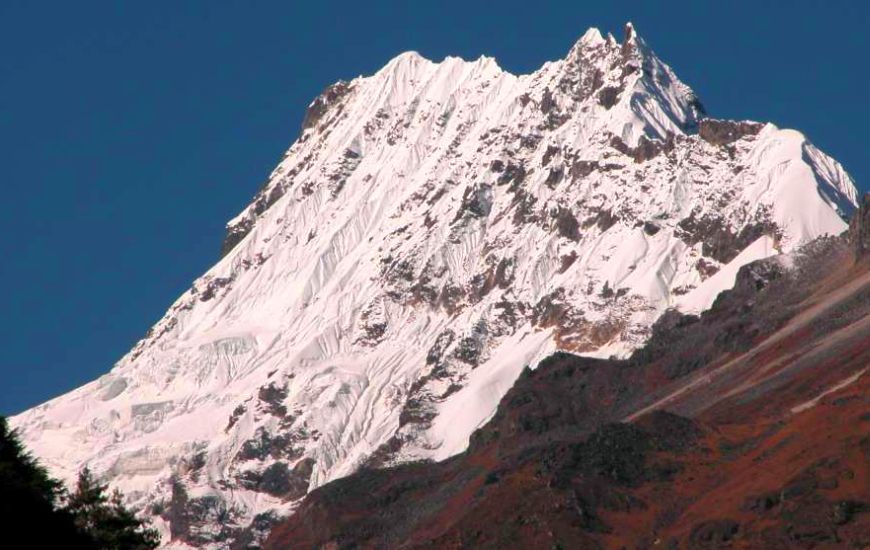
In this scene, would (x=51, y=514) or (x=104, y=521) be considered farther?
(x=104, y=521)

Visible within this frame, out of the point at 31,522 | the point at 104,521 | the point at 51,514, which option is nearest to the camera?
the point at 31,522

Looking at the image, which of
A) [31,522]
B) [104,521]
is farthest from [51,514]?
[104,521]

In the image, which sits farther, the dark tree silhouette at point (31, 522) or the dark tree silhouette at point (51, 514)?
the dark tree silhouette at point (51, 514)

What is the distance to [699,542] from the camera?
191m

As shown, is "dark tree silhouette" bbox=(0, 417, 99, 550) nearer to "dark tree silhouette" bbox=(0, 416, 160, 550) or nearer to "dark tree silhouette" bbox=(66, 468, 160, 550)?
"dark tree silhouette" bbox=(0, 416, 160, 550)

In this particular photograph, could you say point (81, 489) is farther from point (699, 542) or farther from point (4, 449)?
point (699, 542)

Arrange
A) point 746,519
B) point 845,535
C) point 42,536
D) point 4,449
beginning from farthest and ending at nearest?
point 746,519 < point 845,535 < point 4,449 < point 42,536

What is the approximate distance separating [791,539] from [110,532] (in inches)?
3870

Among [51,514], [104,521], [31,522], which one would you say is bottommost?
[31,522]

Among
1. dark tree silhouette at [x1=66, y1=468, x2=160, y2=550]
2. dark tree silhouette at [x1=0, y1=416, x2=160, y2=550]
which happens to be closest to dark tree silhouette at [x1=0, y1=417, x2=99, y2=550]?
dark tree silhouette at [x1=0, y1=416, x2=160, y2=550]

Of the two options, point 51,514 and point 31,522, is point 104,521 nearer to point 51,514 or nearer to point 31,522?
point 51,514

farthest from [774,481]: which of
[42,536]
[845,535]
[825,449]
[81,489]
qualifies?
[42,536]

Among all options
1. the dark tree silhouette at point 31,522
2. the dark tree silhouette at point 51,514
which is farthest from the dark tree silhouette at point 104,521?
the dark tree silhouette at point 31,522

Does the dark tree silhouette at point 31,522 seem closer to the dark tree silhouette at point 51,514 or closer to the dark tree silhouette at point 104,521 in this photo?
the dark tree silhouette at point 51,514
